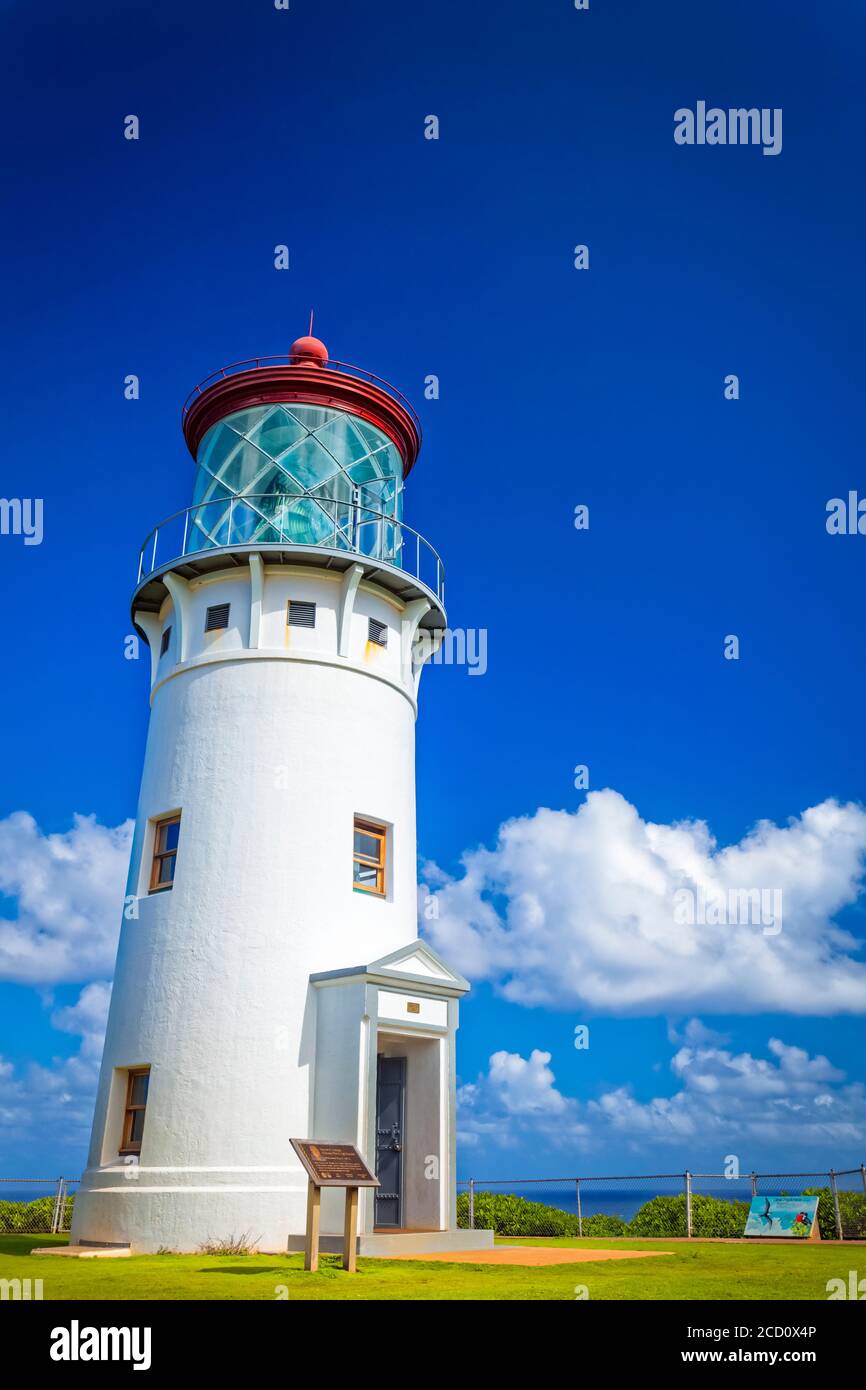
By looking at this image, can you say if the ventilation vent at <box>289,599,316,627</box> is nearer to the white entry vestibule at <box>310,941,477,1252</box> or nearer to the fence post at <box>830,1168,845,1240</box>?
the white entry vestibule at <box>310,941,477,1252</box>

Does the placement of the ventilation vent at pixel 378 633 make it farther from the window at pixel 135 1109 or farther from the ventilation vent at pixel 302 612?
the window at pixel 135 1109

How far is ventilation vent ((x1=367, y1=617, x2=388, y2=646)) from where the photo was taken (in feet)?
67.5

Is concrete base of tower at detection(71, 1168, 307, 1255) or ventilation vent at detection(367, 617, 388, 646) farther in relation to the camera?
ventilation vent at detection(367, 617, 388, 646)

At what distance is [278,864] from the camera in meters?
18.0

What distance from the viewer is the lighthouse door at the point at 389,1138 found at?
1769cm

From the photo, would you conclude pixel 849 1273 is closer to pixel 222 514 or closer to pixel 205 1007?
pixel 205 1007

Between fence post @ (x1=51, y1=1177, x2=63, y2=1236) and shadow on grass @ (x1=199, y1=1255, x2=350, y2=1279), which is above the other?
fence post @ (x1=51, y1=1177, x2=63, y2=1236)

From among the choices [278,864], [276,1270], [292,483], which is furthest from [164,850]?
[276,1270]

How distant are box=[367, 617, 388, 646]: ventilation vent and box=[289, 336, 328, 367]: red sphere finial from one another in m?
5.22

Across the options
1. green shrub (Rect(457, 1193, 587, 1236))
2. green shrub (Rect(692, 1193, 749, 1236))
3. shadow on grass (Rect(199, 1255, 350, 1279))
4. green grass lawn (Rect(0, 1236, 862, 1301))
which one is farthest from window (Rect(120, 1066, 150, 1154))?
green shrub (Rect(692, 1193, 749, 1236))

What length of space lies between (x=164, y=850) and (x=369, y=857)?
11.6ft

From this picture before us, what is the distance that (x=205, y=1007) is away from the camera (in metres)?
17.2
